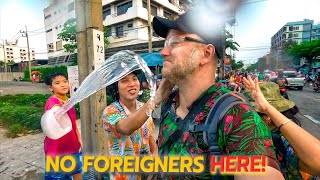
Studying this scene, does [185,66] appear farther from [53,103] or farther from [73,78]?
[73,78]

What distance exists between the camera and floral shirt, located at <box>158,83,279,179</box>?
99 cm

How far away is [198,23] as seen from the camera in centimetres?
136

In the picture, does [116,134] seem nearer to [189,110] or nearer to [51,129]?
[51,129]

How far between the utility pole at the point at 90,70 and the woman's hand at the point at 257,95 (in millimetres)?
2028

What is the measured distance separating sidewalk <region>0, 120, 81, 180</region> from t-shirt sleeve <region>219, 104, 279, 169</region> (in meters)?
3.96

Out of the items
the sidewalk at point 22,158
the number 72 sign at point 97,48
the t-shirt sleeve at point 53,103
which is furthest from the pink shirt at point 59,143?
the sidewalk at point 22,158

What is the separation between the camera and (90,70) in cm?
299

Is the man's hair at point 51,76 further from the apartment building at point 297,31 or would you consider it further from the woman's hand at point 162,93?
the apartment building at point 297,31

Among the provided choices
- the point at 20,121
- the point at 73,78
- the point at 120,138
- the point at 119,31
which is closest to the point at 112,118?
the point at 120,138

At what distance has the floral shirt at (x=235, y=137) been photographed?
99 centimetres

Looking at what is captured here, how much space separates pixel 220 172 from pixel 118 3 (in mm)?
34831

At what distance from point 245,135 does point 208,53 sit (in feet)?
1.96

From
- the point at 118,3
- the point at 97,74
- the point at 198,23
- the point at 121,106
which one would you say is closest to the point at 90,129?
the point at 97,74

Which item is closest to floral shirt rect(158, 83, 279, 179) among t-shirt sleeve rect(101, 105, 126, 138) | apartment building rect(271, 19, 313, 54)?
t-shirt sleeve rect(101, 105, 126, 138)
